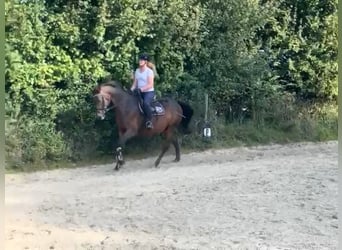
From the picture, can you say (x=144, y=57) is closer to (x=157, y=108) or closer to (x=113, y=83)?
(x=113, y=83)

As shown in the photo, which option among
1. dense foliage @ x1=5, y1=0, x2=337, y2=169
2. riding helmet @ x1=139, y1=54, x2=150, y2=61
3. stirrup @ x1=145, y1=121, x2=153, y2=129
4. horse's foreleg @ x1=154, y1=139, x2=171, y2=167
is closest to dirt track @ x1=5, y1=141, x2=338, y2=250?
horse's foreleg @ x1=154, y1=139, x2=171, y2=167

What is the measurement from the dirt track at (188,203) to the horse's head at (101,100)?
0.24 m

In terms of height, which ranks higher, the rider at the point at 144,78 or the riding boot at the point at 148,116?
the rider at the point at 144,78

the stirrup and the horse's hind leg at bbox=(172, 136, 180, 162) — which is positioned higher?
the stirrup

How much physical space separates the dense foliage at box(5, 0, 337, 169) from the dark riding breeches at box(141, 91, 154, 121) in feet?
0.17

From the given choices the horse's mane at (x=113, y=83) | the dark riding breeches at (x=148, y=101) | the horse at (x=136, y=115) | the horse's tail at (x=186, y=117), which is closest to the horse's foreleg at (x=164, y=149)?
the horse at (x=136, y=115)

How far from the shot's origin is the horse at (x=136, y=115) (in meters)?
2.59

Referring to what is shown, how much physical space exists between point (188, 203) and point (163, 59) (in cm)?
64

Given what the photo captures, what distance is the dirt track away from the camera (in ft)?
7.57

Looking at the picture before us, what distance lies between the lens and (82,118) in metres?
2.53

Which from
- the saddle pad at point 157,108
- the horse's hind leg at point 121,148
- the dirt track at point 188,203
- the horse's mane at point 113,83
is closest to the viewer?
the dirt track at point 188,203

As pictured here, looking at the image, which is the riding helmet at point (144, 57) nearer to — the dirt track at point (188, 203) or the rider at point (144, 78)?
the rider at point (144, 78)

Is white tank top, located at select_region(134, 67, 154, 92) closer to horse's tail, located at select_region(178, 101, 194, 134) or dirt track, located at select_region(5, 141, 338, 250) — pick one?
horse's tail, located at select_region(178, 101, 194, 134)

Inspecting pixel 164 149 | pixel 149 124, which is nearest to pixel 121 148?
pixel 164 149
